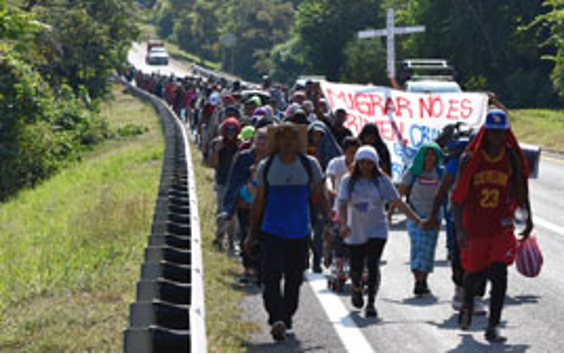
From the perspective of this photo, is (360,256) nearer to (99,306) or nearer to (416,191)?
(416,191)

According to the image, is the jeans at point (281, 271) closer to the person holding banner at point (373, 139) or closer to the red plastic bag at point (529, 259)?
the red plastic bag at point (529, 259)

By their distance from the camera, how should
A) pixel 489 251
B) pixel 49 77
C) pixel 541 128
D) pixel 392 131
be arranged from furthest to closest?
pixel 49 77, pixel 541 128, pixel 392 131, pixel 489 251

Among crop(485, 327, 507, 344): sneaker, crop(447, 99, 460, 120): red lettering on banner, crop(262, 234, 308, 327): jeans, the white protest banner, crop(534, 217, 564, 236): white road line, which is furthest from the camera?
crop(447, 99, 460, 120): red lettering on banner

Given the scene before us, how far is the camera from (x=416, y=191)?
11.0 metres

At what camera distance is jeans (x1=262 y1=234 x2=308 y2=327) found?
846 cm

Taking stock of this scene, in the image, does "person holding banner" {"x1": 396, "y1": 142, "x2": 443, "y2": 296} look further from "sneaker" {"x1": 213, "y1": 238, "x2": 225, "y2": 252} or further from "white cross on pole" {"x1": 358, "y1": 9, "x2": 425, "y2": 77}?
"white cross on pole" {"x1": 358, "y1": 9, "x2": 425, "y2": 77}

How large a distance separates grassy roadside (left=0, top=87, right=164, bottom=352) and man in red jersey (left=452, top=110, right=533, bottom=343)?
2.78 metres

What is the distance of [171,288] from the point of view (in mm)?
9328

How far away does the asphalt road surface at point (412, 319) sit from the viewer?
825cm

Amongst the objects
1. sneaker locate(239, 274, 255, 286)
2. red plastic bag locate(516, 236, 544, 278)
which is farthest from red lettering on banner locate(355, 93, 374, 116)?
red plastic bag locate(516, 236, 544, 278)

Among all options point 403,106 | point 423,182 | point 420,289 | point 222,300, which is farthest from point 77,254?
point 420,289

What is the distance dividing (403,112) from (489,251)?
872 cm

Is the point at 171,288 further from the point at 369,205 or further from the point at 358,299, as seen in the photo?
the point at 369,205

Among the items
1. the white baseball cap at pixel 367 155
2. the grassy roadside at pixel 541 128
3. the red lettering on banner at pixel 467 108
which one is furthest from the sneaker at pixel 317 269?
the grassy roadside at pixel 541 128
